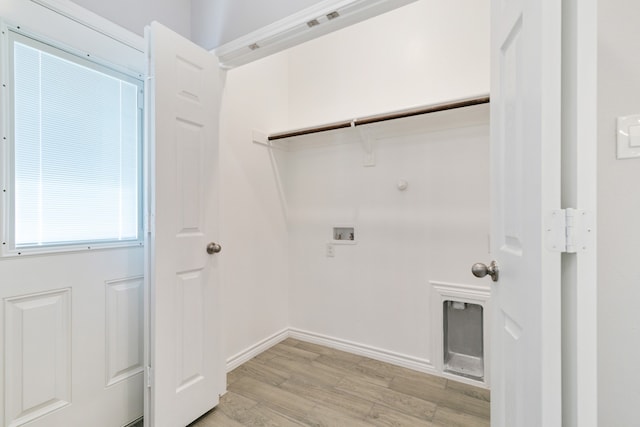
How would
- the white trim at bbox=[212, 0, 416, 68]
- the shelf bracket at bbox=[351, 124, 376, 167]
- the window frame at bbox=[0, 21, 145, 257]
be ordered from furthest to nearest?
the shelf bracket at bbox=[351, 124, 376, 167] < the white trim at bbox=[212, 0, 416, 68] < the window frame at bbox=[0, 21, 145, 257]

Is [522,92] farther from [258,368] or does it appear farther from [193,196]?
[258,368]

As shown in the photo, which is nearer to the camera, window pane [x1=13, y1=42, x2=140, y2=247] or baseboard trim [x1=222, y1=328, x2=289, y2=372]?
window pane [x1=13, y1=42, x2=140, y2=247]

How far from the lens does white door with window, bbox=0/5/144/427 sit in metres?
1.11

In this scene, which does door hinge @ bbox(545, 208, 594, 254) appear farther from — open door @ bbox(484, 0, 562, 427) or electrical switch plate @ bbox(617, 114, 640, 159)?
electrical switch plate @ bbox(617, 114, 640, 159)

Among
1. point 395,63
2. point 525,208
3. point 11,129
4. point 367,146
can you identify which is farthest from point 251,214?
point 525,208

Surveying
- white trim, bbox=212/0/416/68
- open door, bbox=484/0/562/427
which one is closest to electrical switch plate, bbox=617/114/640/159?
open door, bbox=484/0/562/427

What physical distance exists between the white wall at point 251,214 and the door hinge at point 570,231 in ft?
5.68

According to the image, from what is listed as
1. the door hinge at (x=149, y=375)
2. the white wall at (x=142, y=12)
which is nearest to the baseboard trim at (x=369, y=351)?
the door hinge at (x=149, y=375)

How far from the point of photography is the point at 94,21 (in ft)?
4.33

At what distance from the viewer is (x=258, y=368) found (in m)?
2.11

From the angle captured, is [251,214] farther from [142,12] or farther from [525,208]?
[525,208]

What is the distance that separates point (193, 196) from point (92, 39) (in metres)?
0.83

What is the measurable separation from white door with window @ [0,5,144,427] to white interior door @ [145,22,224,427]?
0.78ft

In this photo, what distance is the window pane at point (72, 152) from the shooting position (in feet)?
3.74
